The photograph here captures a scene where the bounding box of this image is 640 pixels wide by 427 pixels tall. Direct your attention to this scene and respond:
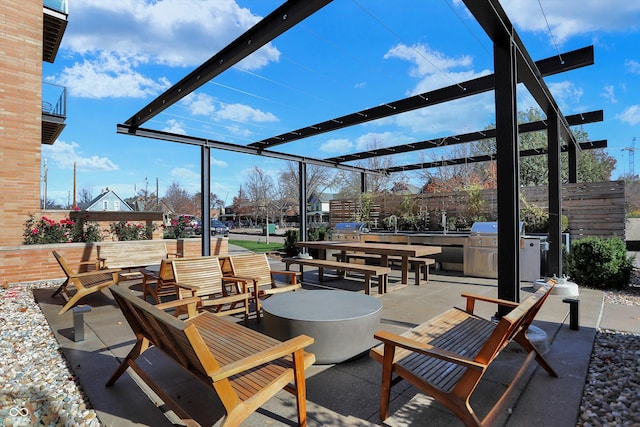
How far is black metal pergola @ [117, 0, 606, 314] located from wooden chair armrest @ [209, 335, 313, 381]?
2.70 metres

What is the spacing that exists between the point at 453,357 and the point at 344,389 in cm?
Result: 106

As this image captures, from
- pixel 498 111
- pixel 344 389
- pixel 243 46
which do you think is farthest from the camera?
pixel 243 46

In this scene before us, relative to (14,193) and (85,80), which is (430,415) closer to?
(14,193)

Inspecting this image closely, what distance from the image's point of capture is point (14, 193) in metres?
7.80

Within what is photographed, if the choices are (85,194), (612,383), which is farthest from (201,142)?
(85,194)

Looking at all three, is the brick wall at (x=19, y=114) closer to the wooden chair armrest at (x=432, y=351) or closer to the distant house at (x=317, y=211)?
the wooden chair armrest at (x=432, y=351)

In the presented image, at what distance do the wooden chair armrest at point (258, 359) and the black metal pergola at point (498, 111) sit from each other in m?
2.70

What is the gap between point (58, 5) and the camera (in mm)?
10633

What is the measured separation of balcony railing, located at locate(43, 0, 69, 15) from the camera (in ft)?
34.5

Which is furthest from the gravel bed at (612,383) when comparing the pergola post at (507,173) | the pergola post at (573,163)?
the pergola post at (573,163)

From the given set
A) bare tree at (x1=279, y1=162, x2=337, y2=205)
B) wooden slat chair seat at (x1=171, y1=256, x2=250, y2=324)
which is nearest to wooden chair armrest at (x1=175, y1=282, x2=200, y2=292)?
wooden slat chair seat at (x1=171, y1=256, x2=250, y2=324)

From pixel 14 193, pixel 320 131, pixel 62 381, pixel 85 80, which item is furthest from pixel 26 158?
pixel 62 381

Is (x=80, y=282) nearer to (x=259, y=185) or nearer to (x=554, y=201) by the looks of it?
(x=554, y=201)

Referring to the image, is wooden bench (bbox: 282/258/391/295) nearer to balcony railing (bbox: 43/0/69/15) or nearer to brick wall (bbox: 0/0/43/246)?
brick wall (bbox: 0/0/43/246)
